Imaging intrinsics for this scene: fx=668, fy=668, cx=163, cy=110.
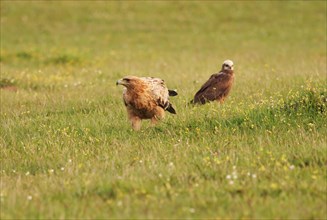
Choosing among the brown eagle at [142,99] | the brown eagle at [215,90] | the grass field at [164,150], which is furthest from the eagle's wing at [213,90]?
the brown eagle at [142,99]

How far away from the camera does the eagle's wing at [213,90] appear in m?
12.0

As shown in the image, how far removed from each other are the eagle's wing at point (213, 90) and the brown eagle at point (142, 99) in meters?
1.76

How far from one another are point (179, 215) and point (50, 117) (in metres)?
5.91

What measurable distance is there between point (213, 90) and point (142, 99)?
2491mm

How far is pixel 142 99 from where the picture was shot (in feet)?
32.6

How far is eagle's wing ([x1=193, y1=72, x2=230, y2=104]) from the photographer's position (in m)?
12.0

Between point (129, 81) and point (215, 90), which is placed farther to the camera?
point (215, 90)

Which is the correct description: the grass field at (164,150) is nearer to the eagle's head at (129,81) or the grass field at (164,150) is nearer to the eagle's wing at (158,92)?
the eagle's wing at (158,92)

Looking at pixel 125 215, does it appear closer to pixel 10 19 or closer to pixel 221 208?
pixel 221 208

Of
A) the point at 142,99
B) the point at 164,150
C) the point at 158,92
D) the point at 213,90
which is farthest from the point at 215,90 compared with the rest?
the point at 164,150

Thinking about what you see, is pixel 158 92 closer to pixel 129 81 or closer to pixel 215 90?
pixel 129 81

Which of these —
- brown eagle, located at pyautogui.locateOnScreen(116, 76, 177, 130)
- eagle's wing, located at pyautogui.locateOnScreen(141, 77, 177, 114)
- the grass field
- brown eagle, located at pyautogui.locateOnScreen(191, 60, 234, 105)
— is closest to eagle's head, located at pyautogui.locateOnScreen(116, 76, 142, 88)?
brown eagle, located at pyautogui.locateOnScreen(116, 76, 177, 130)

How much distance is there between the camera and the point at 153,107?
33.1ft

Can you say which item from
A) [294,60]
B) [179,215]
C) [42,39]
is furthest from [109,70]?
[179,215]
